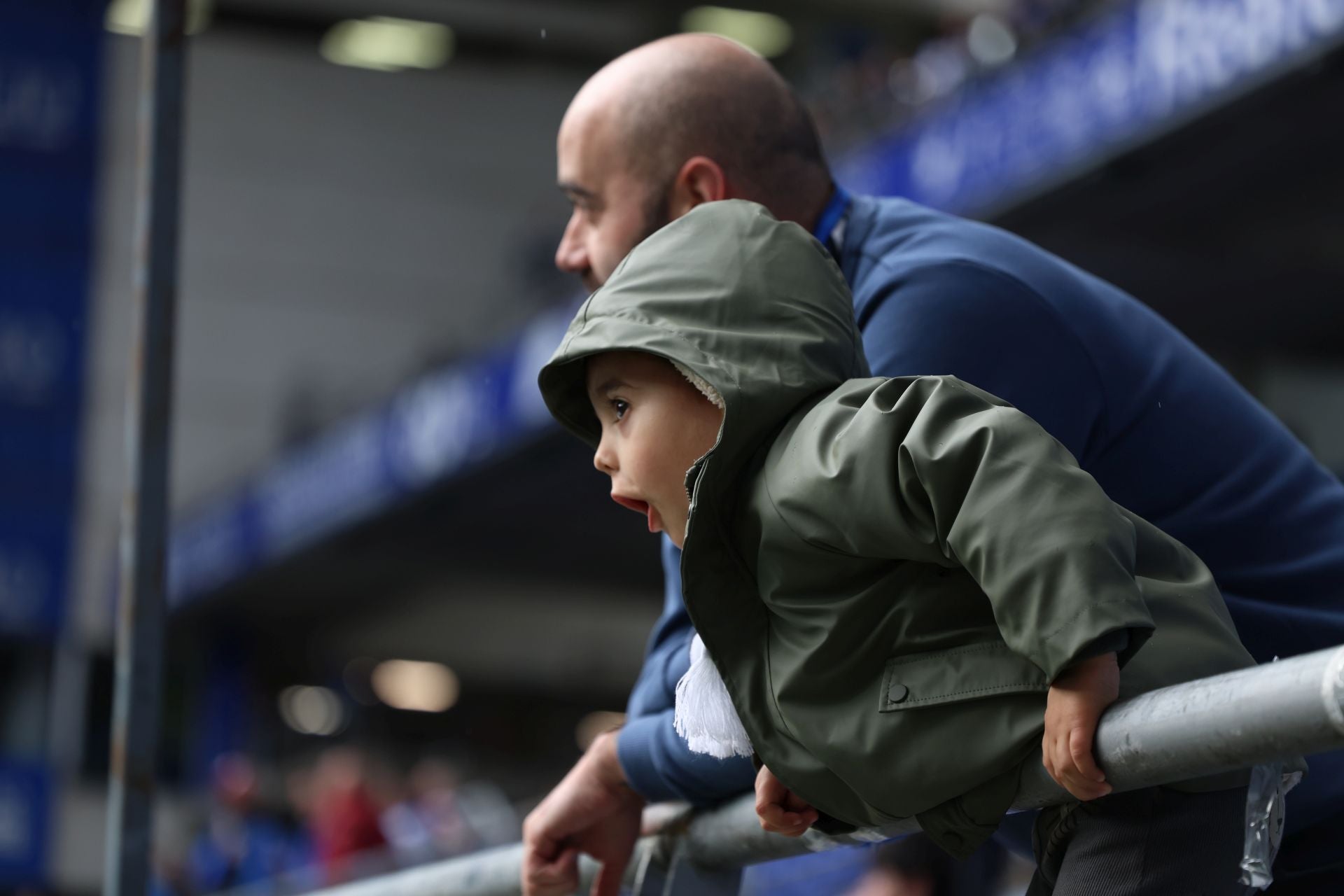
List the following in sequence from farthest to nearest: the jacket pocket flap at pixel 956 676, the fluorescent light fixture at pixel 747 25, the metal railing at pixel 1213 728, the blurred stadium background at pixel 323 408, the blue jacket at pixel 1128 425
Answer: the fluorescent light fixture at pixel 747 25, the blurred stadium background at pixel 323 408, the blue jacket at pixel 1128 425, the jacket pocket flap at pixel 956 676, the metal railing at pixel 1213 728

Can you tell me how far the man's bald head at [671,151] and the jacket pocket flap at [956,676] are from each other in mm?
934

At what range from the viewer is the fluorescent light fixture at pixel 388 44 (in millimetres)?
24453

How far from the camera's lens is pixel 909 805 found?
149cm

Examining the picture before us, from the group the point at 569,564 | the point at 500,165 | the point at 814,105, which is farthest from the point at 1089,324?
the point at 500,165

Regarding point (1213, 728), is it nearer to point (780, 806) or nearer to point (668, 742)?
point (780, 806)

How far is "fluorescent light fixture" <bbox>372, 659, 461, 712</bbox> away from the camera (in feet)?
80.6

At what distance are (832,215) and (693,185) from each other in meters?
0.17

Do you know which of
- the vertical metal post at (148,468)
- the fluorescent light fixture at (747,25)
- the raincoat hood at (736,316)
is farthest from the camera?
the fluorescent light fixture at (747,25)

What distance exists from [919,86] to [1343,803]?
1140 cm

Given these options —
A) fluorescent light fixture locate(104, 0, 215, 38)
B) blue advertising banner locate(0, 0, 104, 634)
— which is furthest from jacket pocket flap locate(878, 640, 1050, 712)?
fluorescent light fixture locate(104, 0, 215, 38)

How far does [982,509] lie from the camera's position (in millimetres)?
1334

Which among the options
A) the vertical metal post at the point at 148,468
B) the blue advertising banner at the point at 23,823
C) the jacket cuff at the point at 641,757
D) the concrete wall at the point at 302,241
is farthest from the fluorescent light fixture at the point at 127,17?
the jacket cuff at the point at 641,757

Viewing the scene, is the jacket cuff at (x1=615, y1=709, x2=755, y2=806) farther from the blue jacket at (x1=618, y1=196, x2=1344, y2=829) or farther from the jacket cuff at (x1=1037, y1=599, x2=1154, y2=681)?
the jacket cuff at (x1=1037, y1=599, x2=1154, y2=681)

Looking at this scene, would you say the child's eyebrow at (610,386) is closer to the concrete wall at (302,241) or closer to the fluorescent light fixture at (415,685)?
the concrete wall at (302,241)
